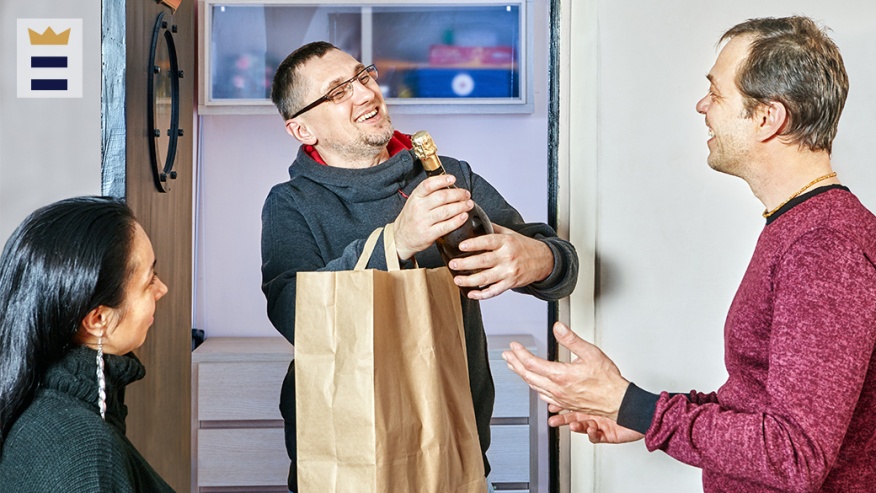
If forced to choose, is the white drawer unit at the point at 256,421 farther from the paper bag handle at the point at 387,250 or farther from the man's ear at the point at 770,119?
the man's ear at the point at 770,119

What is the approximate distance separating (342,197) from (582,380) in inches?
27.0

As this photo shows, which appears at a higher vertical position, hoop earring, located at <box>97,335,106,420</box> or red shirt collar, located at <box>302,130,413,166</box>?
red shirt collar, located at <box>302,130,413,166</box>

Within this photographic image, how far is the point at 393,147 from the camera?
183 centimetres

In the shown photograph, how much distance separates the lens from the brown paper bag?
1.26 meters

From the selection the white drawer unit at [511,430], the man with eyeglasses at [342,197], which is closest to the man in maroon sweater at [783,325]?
the man with eyeglasses at [342,197]

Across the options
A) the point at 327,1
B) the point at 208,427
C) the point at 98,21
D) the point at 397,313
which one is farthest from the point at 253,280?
the point at 397,313

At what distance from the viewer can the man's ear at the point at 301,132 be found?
1.78 m

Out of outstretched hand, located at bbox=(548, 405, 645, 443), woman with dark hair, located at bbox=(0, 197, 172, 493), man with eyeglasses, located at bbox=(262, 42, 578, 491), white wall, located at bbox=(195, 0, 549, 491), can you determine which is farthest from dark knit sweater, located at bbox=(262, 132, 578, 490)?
white wall, located at bbox=(195, 0, 549, 491)

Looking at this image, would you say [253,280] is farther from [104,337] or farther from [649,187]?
[104,337]

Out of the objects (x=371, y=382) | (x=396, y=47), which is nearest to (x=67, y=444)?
(x=371, y=382)

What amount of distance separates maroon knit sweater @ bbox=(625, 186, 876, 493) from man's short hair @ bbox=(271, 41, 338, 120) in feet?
3.19

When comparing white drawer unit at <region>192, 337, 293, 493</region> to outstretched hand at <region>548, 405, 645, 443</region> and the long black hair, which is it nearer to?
outstretched hand at <region>548, 405, 645, 443</region>

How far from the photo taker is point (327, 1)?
3.52 metres

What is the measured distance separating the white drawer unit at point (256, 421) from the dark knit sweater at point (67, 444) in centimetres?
225
